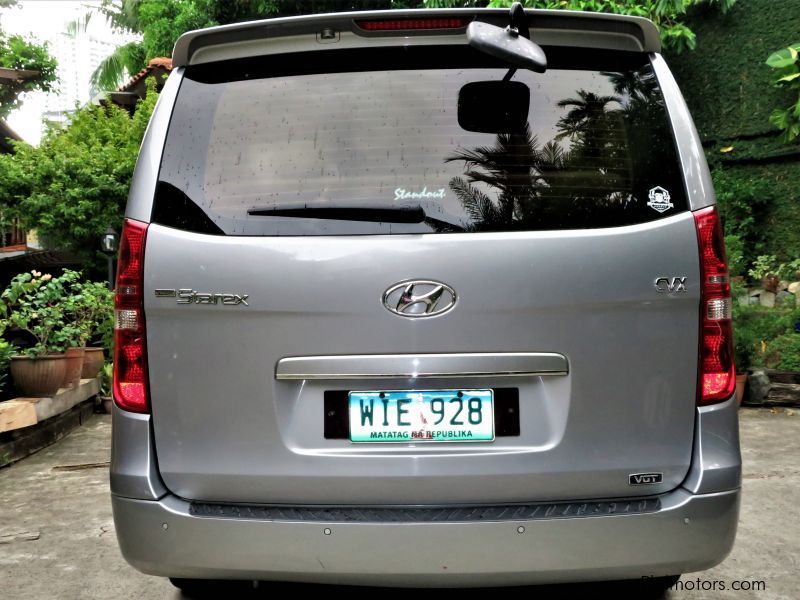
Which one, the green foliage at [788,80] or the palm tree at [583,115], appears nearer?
the palm tree at [583,115]

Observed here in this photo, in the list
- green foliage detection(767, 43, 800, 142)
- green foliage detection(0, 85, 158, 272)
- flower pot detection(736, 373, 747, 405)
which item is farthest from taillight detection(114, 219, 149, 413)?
green foliage detection(0, 85, 158, 272)

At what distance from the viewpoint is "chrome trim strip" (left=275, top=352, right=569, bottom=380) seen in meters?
2.12

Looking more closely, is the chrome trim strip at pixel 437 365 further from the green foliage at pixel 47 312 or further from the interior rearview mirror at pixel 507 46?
the green foliage at pixel 47 312

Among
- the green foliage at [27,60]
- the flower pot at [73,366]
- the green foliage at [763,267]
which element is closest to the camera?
the flower pot at [73,366]

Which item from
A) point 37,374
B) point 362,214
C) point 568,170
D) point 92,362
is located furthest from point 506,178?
Result: point 92,362

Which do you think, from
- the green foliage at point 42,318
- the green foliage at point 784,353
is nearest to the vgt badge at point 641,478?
the green foliage at point 42,318

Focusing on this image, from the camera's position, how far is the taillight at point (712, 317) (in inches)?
86.2

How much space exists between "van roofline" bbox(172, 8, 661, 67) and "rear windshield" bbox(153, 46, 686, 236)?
0.14 feet

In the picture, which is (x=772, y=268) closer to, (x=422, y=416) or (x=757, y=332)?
(x=757, y=332)

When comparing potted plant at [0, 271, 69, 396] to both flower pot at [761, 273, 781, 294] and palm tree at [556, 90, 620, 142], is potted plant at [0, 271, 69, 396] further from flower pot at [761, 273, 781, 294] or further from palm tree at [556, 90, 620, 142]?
flower pot at [761, 273, 781, 294]

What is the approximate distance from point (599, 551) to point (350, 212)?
3.53 ft

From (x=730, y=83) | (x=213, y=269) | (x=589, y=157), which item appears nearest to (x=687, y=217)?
(x=589, y=157)

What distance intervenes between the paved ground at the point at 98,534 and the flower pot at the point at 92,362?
1.71 m

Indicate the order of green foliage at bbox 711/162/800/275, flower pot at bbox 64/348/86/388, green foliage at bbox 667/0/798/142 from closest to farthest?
flower pot at bbox 64/348/86/388
green foliage at bbox 711/162/800/275
green foliage at bbox 667/0/798/142
